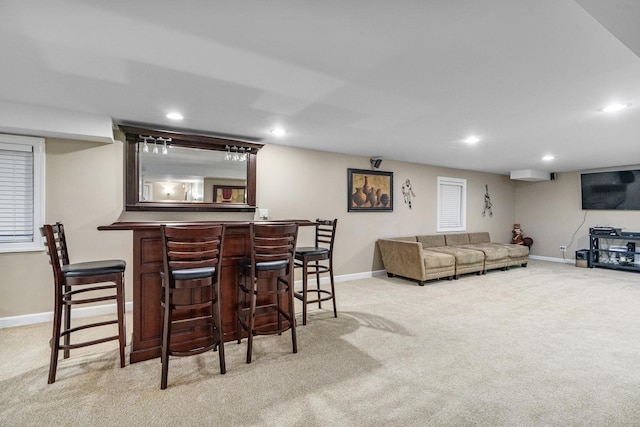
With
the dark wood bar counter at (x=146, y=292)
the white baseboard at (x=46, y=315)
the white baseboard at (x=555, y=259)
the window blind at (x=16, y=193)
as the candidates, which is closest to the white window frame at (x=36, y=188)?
the window blind at (x=16, y=193)

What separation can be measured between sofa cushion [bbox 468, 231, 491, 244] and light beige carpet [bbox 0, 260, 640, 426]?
3.30 metres

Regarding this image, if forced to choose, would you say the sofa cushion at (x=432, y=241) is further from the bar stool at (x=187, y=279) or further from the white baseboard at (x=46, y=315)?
the white baseboard at (x=46, y=315)

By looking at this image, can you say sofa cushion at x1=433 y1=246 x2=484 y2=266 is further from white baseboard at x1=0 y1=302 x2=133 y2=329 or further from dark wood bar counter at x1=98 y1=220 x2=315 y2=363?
white baseboard at x1=0 y1=302 x2=133 y2=329

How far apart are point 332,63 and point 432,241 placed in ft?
15.8

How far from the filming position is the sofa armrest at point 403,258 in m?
4.82

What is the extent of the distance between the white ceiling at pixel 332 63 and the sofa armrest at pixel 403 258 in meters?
2.02

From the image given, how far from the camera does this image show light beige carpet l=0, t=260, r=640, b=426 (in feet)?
5.70

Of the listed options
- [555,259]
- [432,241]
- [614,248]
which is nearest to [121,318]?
[432,241]

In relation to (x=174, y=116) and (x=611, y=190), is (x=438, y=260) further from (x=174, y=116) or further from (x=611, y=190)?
(x=611, y=190)

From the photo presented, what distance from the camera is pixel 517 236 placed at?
297 inches

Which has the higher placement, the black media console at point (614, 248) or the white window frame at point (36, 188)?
the white window frame at point (36, 188)

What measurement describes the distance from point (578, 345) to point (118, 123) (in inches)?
200

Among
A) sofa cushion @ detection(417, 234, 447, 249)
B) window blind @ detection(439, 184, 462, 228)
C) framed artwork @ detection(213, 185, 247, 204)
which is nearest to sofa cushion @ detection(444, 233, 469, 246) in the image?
sofa cushion @ detection(417, 234, 447, 249)

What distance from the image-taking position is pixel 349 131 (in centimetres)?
377
